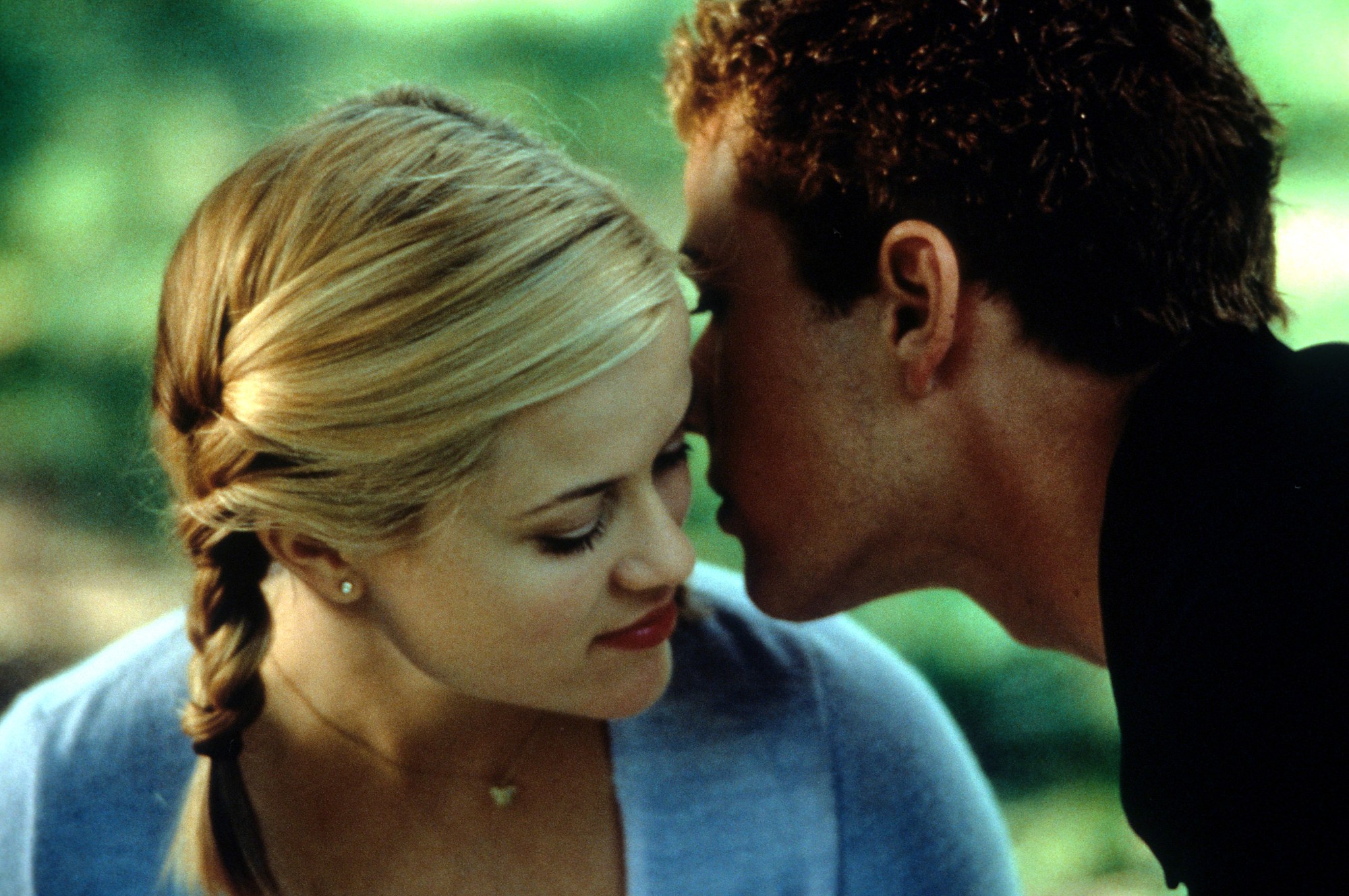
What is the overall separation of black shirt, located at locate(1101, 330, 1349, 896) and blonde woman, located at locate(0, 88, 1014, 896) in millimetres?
336

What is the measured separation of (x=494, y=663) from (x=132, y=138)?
41.2 inches

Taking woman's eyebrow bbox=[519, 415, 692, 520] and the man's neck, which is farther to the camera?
the man's neck

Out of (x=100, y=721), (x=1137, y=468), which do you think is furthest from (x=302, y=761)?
(x=1137, y=468)

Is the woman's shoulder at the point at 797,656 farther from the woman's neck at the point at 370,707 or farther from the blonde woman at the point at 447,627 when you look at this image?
the woman's neck at the point at 370,707

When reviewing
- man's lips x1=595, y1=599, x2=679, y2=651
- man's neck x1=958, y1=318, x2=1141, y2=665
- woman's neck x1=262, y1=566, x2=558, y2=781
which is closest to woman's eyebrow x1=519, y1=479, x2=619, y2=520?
man's lips x1=595, y1=599, x2=679, y2=651

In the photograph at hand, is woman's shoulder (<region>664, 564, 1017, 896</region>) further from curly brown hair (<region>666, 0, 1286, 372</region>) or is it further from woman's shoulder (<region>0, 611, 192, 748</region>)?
woman's shoulder (<region>0, 611, 192, 748</region>)

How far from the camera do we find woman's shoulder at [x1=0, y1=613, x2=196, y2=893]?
141cm

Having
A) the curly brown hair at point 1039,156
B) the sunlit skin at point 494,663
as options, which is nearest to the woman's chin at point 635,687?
the sunlit skin at point 494,663

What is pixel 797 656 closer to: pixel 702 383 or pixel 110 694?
pixel 702 383

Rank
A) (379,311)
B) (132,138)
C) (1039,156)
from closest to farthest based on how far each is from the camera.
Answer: (379,311)
(1039,156)
(132,138)

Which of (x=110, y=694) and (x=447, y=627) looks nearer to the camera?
(x=447, y=627)

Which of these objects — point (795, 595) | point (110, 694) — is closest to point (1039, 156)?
point (795, 595)

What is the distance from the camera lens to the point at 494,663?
4.22ft

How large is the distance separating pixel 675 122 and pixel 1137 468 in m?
0.69
